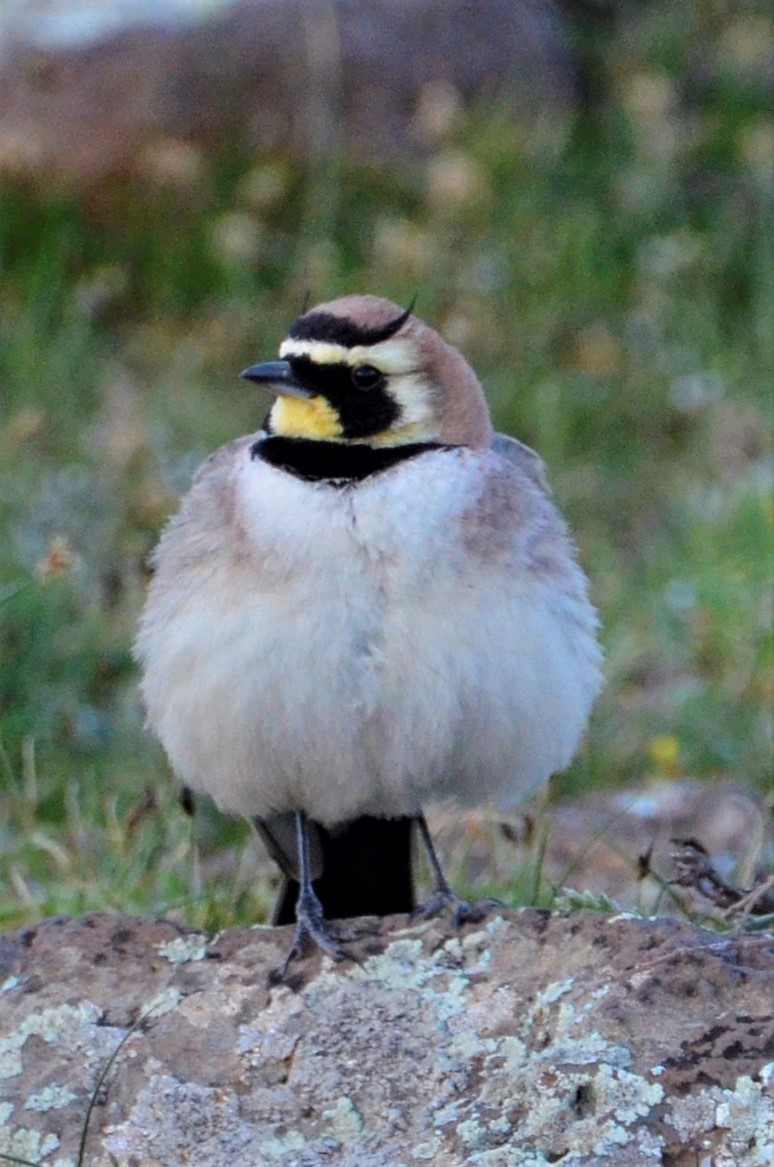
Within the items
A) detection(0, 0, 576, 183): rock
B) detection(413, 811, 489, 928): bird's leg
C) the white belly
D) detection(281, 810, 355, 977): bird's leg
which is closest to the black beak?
the white belly

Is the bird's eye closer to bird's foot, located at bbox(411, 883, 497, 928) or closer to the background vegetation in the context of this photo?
bird's foot, located at bbox(411, 883, 497, 928)

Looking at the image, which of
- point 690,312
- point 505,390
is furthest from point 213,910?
point 690,312

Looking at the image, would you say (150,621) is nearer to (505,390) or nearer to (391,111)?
(505,390)

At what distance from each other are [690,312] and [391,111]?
197 cm

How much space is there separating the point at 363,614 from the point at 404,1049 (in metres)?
0.86

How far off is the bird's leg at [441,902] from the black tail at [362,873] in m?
0.08

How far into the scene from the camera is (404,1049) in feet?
11.1

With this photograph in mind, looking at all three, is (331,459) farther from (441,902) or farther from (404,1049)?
(404,1049)

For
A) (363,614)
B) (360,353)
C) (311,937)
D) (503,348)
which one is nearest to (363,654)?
(363,614)

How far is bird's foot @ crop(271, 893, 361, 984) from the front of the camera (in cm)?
368

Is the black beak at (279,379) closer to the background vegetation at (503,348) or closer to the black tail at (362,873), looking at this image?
the black tail at (362,873)

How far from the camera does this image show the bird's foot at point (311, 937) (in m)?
3.68

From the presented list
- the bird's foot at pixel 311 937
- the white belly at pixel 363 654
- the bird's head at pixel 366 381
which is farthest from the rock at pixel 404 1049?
the bird's head at pixel 366 381

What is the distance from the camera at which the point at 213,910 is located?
4523 millimetres
